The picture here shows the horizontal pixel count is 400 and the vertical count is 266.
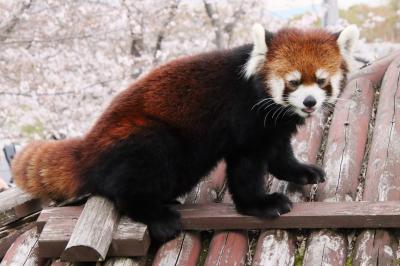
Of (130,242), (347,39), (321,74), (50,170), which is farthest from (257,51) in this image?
(50,170)

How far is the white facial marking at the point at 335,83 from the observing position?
9.52ft

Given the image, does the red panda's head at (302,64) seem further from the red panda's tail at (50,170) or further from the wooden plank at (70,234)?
the red panda's tail at (50,170)

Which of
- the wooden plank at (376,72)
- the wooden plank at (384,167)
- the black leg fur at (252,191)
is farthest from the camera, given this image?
the wooden plank at (376,72)

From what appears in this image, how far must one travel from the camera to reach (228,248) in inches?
104

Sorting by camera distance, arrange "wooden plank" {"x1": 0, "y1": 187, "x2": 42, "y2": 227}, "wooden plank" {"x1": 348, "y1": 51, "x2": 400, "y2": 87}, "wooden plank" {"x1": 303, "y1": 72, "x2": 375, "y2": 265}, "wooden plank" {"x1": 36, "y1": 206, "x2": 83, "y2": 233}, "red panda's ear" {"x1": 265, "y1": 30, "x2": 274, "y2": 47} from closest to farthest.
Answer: "wooden plank" {"x1": 303, "y1": 72, "x2": 375, "y2": 265}
"wooden plank" {"x1": 36, "y1": 206, "x2": 83, "y2": 233}
"red panda's ear" {"x1": 265, "y1": 30, "x2": 274, "y2": 47}
"wooden plank" {"x1": 0, "y1": 187, "x2": 42, "y2": 227}
"wooden plank" {"x1": 348, "y1": 51, "x2": 400, "y2": 87}

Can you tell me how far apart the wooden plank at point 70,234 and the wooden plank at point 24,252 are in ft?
0.41

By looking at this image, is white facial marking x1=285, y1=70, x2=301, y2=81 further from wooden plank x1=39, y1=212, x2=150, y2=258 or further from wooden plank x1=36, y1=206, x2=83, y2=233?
wooden plank x1=36, y1=206, x2=83, y2=233

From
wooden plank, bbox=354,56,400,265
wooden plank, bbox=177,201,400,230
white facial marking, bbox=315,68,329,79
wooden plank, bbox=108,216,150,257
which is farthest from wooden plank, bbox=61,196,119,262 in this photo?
white facial marking, bbox=315,68,329,79

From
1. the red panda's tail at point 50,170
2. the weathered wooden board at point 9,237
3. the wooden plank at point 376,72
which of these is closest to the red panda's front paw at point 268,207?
the red panda's tail at point 50,170

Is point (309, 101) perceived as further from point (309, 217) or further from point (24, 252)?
point (24, 252)

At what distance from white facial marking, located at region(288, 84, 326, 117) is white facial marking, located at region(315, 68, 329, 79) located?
55 mm

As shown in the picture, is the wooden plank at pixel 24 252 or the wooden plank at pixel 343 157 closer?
the wooden plank at pixel 343 157

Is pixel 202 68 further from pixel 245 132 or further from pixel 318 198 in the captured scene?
pixel 318 198

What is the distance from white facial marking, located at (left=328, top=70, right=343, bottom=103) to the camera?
290 centimetres
